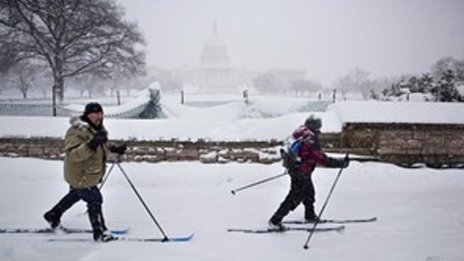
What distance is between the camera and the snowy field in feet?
17.7

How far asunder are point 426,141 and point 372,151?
128 cm

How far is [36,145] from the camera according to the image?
9.28 metres

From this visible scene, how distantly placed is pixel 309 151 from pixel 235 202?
7.41 ft

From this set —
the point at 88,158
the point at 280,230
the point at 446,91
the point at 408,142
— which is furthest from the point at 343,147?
the point at 446,91

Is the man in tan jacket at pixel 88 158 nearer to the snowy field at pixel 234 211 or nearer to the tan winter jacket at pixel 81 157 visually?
the tan winter jacket at pixel 81 157

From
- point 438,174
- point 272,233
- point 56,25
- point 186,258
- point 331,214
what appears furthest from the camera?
point 56,25

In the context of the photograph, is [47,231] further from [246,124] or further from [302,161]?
[246,124]


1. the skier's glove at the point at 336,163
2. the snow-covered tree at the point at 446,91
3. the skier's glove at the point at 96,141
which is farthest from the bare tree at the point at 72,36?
the skier's glove at the point at 336,163

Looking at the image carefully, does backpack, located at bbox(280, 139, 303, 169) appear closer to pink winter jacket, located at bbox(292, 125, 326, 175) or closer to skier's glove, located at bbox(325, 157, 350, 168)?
pink winter jacket, located at bbox(292, 125, 326, 175)

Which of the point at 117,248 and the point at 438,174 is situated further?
the point at 438,174

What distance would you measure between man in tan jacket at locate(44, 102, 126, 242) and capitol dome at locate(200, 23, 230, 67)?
13596 centimetres

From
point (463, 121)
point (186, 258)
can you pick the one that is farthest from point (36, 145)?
point (463, 121)

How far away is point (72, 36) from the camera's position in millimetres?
26844

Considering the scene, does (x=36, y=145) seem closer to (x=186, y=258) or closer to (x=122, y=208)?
(x=122, y=208)
